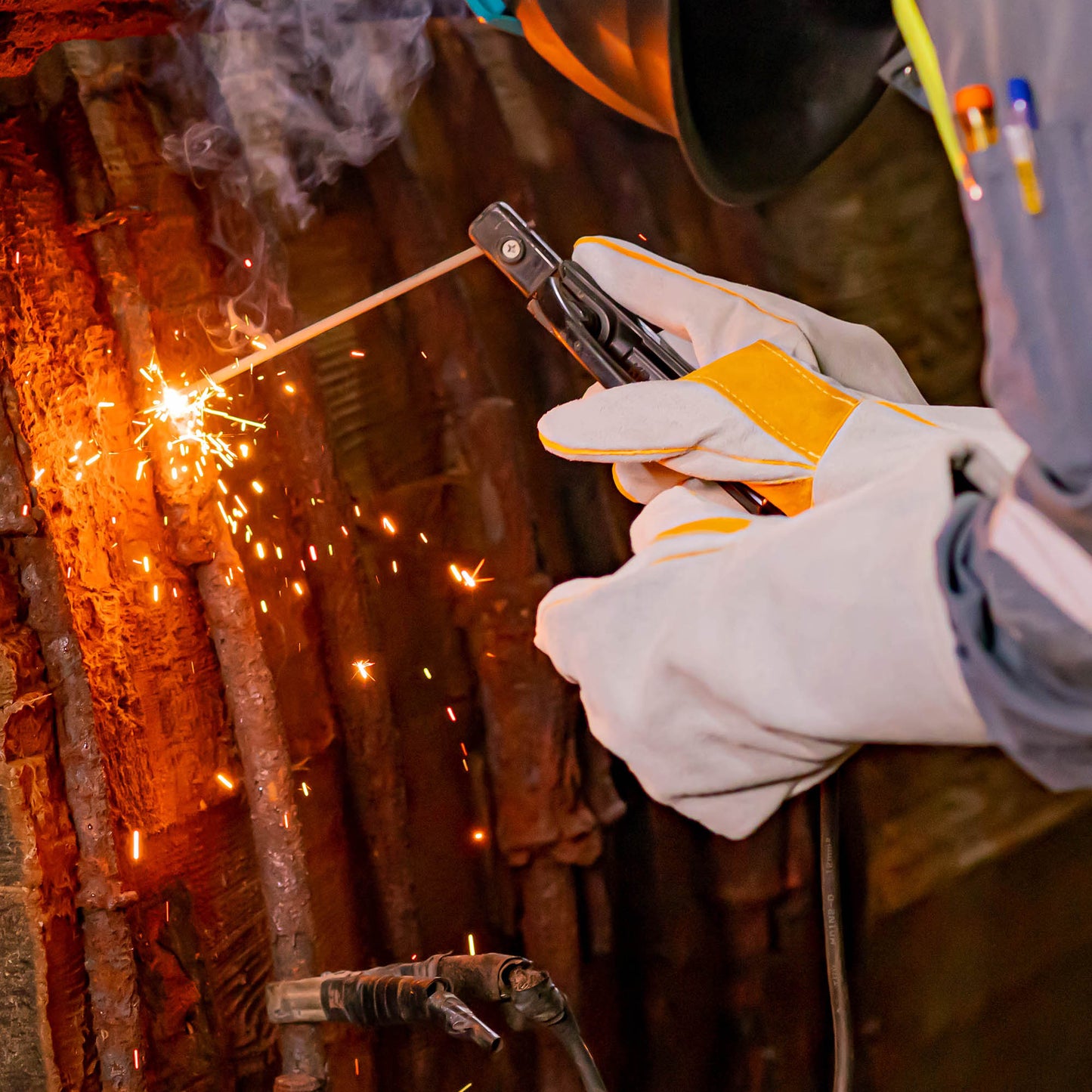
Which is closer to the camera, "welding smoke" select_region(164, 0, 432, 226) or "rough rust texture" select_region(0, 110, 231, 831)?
"rough rust texture" select_region(0, 110, 231, 831)

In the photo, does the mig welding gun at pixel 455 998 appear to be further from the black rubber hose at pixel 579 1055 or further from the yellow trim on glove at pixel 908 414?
the yellow trim on glove at pixel 908 414

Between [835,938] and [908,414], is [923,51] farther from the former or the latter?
[835,938]

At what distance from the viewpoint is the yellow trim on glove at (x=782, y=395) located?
1147mm

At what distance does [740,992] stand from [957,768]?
0.65 metres

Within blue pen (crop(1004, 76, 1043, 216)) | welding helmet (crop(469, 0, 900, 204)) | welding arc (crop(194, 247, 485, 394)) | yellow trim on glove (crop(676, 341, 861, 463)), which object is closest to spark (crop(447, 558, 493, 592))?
welding arc (crop(194, 247, 485, 394))

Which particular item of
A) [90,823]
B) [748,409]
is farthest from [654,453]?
[90,823]

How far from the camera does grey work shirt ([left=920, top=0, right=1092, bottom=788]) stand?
0.59 meters

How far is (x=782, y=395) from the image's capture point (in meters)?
1.18

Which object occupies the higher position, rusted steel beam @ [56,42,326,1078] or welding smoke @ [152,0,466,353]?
welding smoke @ [152,0,466,353]

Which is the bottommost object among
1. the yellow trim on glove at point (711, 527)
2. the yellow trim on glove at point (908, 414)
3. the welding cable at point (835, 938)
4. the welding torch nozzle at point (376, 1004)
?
the welding cable at point (835, 938)

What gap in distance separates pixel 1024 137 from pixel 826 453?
523 millimetres

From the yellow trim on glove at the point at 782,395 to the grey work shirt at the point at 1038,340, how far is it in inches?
18.2

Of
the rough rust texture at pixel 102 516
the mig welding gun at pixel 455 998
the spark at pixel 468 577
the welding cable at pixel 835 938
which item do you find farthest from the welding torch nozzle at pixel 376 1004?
the spark at pixel 468 577

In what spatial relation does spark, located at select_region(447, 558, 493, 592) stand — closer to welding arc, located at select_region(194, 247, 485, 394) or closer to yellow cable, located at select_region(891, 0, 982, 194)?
welding arc, located at select_region(194, 247, 485, 394)
